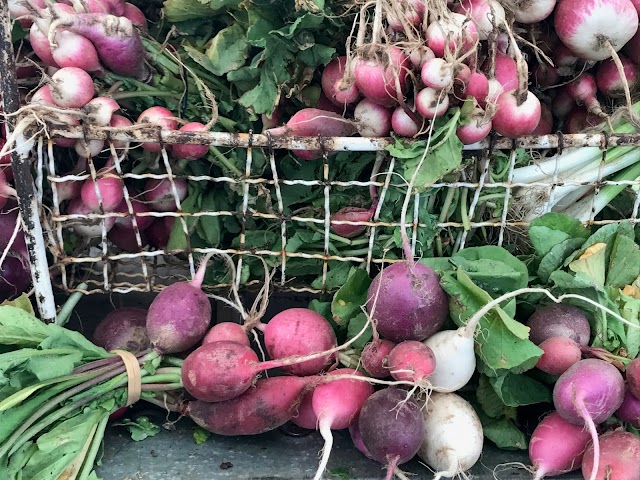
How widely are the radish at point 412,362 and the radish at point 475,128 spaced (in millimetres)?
399

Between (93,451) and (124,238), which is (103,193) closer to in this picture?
(124,238)

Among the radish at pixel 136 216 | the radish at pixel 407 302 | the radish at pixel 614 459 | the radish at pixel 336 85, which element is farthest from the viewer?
the radish at pixel 136 216

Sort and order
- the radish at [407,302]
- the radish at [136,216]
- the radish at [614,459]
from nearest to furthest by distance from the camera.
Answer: the radish at [614,459]
the radish at [407,302]
the radish at [136,216]

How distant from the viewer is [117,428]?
3.97 feet

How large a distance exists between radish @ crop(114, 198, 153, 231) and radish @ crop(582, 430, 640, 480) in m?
0.98

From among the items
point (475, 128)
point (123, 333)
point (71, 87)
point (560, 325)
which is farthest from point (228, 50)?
point (560, 325)

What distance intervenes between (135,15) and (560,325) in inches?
43.9

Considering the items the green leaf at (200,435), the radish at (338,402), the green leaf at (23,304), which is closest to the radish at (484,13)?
the radish at (338,402)

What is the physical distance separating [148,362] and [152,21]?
0.81m

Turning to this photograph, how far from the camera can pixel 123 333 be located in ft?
4.26

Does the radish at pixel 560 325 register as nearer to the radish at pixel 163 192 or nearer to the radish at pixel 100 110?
the radish at pixel 163 192

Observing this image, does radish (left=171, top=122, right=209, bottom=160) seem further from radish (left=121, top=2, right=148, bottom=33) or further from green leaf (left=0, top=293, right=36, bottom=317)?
green leaf (left=0, top=293, right=36, bottom=317)

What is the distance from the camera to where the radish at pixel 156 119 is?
1.23m

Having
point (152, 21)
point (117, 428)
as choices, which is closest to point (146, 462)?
point (117, 428)
